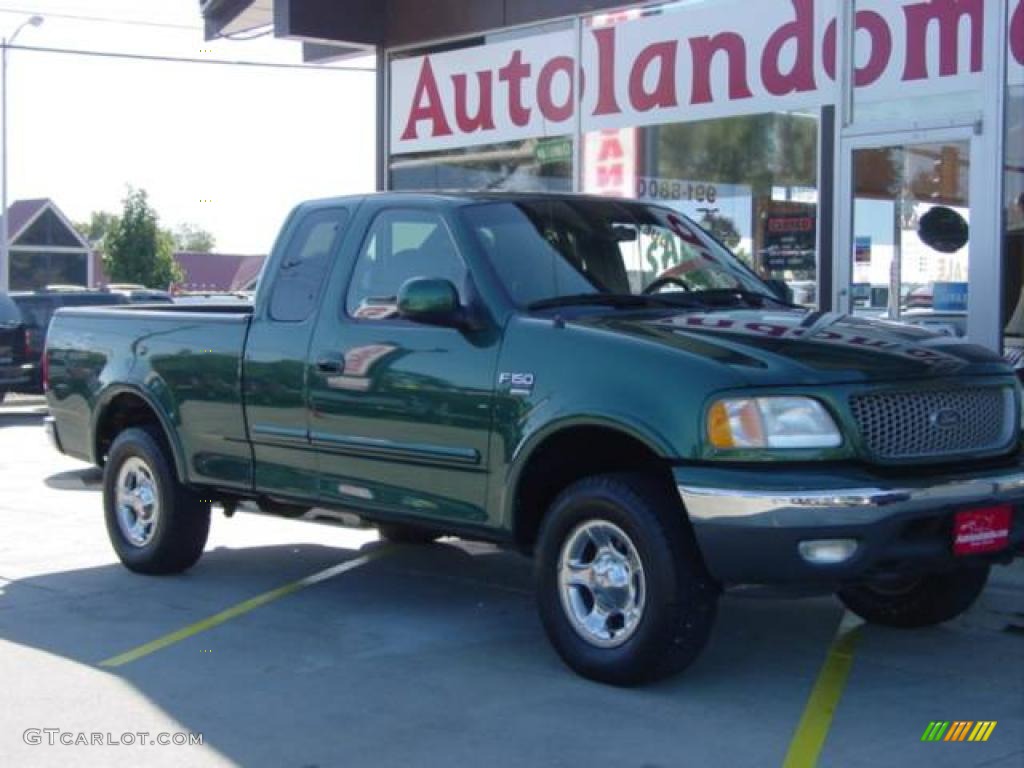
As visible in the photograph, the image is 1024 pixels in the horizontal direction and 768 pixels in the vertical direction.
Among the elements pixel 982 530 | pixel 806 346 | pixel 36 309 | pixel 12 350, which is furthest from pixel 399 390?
pixel 36 309

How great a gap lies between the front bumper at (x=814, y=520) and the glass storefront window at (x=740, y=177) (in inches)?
219

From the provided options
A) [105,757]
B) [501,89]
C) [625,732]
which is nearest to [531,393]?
[625,732]

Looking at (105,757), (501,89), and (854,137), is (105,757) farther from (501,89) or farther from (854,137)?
(501,89)

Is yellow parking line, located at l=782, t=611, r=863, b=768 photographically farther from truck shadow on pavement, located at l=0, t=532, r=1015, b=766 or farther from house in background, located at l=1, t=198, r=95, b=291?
house in background, located at l=1, t=198, r=95, b=291

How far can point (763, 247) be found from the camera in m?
11.8

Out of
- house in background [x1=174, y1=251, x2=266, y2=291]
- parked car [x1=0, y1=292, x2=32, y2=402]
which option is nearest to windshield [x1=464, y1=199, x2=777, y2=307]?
parked car [x1=0, y1=292, x2=32, y2=402]

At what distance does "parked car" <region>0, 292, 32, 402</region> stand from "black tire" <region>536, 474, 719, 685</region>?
15985 mm

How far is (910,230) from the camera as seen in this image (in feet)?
35.0

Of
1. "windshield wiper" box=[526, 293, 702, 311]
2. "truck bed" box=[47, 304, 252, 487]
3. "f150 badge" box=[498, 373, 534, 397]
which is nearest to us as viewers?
"f150 badge" box=[498, 373, 534, 397]

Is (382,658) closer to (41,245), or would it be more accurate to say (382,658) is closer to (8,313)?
(8,313)

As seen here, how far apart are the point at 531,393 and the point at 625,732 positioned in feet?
4.79

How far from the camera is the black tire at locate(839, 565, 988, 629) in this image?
692 cm

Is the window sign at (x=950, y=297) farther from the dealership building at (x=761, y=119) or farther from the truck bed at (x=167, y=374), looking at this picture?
the truck bed at (x=167, y=374)

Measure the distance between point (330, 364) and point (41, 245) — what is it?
6185 centimetres
